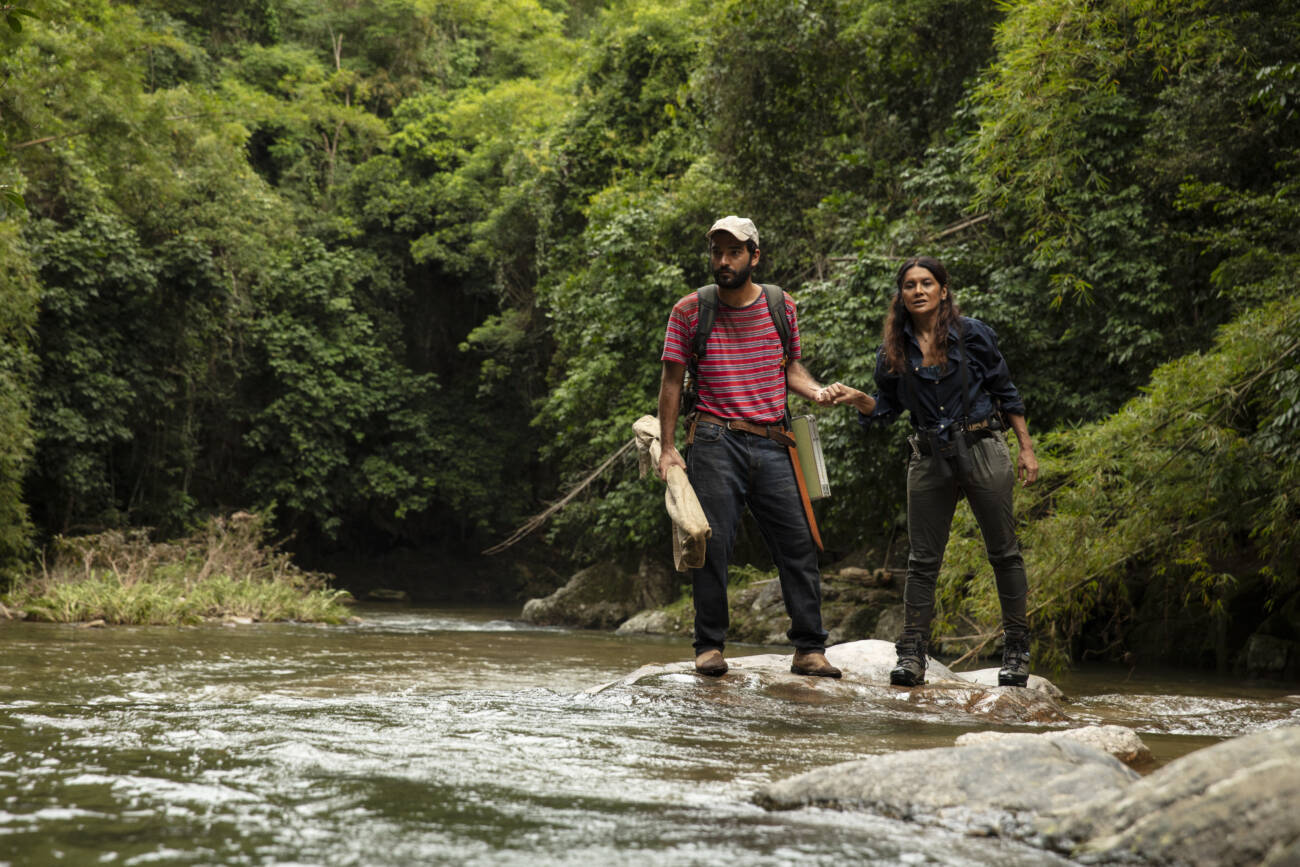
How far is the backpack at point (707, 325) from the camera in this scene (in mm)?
5180

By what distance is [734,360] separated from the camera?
5.23 m

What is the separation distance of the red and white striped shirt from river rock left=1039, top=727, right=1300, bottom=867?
2896mm

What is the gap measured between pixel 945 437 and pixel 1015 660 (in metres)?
1.08

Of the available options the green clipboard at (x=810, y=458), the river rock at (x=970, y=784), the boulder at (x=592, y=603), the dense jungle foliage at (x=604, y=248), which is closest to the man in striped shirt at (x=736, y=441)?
the green clipboard at (x=810, y=458)

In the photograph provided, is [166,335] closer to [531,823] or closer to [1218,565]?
[1218,565]

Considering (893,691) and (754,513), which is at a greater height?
(754,513)

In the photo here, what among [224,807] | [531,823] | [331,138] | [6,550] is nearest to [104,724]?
[224,807]

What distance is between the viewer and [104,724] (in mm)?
3932

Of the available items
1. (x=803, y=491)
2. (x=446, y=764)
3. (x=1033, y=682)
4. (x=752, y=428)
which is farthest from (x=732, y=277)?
(x=446, y=764)

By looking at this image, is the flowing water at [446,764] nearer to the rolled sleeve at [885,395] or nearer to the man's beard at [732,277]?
the rolled sleeve at [885,395]

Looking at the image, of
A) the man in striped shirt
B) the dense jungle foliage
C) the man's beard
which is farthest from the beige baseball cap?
the dense jungle foliage

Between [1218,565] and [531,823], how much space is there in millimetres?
8786

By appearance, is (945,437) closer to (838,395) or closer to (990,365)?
(990,365)

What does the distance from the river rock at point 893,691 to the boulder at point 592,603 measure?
13470 millimetres
